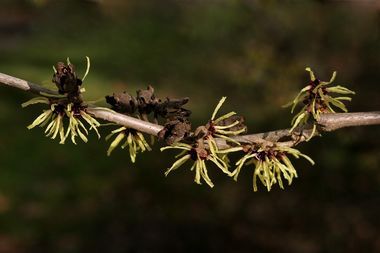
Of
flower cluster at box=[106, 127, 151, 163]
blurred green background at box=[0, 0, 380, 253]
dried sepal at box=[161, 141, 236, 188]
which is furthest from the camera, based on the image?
blurred green background at box=[0, 0, 380, 253]

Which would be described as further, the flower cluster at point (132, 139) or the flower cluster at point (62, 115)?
the flower cluster at point (132, 139)

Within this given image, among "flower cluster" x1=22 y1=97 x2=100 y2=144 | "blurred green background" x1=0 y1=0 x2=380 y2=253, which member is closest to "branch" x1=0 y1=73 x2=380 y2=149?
"flower cluster" x1=22 y1=97 x2=100 y2=144

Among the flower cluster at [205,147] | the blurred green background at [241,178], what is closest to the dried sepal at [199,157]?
the flower cluster at [205,147]

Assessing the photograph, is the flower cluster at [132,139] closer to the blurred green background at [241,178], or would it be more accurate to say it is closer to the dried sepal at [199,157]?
the dried sepal at [199,157]

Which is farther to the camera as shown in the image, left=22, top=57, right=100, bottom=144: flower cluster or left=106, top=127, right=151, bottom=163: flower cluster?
left=106, top=127, right=151, bottom=163: flower cluster

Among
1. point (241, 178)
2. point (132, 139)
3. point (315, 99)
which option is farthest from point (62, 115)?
point (241, 178)

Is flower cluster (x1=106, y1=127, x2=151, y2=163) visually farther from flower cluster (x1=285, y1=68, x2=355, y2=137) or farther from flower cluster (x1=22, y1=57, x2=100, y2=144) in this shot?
flower cluster (x1=285, y1=68, x2=355, y2=137)
